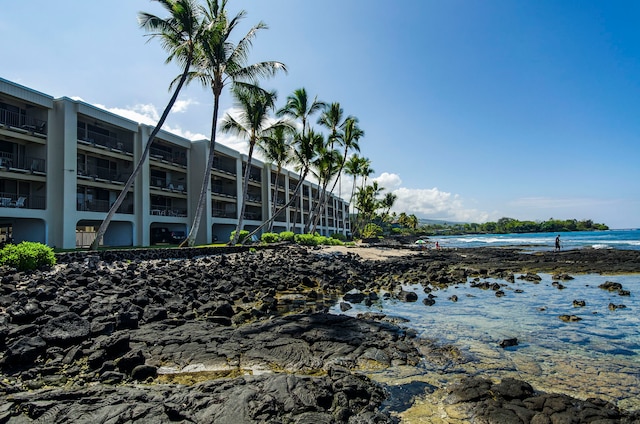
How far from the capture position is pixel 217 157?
4128 centimetres

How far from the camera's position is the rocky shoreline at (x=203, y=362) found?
4039mm

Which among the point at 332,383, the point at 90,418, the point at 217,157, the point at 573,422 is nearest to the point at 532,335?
the point at 573,422

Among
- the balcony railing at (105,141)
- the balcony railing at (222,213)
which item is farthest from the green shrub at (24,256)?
the balcony railing at (222,213)

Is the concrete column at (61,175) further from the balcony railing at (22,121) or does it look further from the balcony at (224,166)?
the balcony at (224,166)

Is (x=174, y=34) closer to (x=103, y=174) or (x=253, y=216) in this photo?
(x=103, y=174)

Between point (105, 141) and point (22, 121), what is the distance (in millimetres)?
5830

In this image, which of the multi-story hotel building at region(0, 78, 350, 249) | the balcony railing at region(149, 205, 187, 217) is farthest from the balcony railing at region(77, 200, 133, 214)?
the balcony railing at region(149, 205, 187, 217)

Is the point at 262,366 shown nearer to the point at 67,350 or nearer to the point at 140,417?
the point at 140,417

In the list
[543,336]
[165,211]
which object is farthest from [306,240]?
[543,336]

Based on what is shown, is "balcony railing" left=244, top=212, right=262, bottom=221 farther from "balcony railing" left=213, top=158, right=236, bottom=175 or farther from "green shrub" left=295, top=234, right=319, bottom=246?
"green shrub" left=295, top=234, right=319, bottom=246

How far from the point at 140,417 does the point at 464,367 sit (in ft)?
16.1

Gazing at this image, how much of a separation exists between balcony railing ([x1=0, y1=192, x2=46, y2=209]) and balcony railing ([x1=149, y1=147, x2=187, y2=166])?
390 inches

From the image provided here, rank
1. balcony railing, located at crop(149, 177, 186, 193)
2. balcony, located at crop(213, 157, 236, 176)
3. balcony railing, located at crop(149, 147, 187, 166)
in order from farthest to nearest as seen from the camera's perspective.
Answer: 1. balcony, located at crop(213, 157, 236, 176)
2. balcony railing, located at crop(149, 177, 186, 193)
3. balcony railing, located at crop(149, 147, 187, 166)

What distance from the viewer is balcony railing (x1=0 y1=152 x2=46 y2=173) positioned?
74.2 feet
